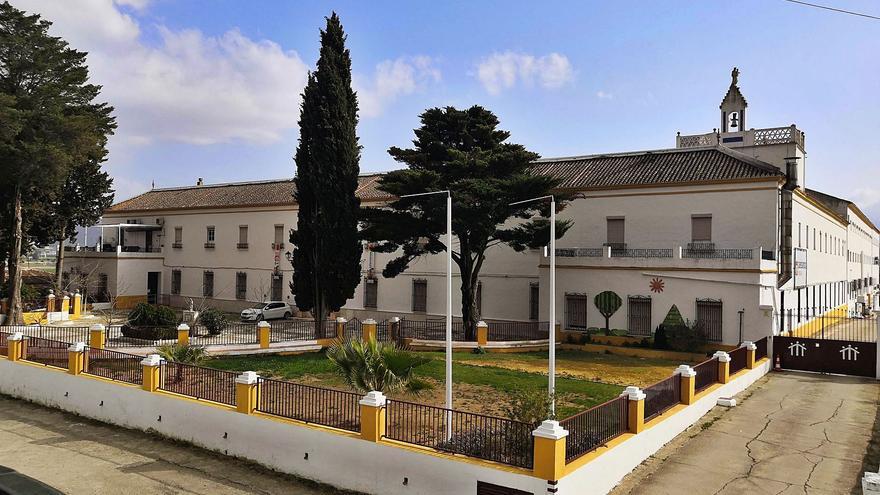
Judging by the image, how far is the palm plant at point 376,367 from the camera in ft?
44.0

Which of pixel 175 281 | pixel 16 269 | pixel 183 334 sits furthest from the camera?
pixel 175 281

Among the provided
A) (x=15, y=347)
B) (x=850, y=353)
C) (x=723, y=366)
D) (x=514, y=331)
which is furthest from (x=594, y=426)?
(x=15, y=347)

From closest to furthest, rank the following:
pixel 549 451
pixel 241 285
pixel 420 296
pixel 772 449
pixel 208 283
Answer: pixel 549 451 → pixel 772 449 → pixel 420 296 → pixel 241 285 → pixel 208 283

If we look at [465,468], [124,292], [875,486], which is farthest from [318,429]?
[124,292]

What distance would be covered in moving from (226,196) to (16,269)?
15181 millimetres

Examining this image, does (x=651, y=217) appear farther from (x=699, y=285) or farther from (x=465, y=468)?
(x=465, y=468)

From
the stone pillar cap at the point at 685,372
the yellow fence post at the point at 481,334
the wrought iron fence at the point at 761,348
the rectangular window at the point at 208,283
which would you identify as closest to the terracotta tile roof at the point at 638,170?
the rectangular window at the point at 208,283

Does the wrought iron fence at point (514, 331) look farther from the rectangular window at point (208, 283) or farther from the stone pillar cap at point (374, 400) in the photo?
the rectangular window at point (208, 283)

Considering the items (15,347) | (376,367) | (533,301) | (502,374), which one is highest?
(533,301)

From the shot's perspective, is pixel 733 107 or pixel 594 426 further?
pixel 733 107

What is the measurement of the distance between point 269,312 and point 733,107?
92.4 ft

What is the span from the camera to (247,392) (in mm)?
12969

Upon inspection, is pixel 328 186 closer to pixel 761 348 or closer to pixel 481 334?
pixel 481 334

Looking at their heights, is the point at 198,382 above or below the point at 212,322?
below
